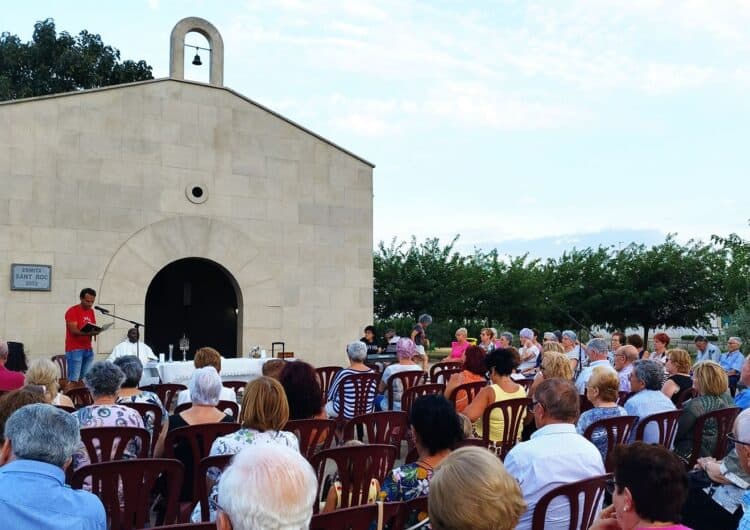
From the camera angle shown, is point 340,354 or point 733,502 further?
point 340,354

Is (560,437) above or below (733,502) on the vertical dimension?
above

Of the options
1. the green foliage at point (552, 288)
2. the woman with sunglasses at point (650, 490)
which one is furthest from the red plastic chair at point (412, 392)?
the green foliage at point (552, 288)

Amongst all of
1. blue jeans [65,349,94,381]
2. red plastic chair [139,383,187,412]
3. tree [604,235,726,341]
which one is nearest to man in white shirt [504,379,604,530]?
red plastic chair [139,383,187,412]

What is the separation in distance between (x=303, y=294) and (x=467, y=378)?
8592 mm

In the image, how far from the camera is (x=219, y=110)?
14398mm

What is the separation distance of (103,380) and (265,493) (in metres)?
2.94

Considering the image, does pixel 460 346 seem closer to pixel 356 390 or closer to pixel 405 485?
pixel 356 390

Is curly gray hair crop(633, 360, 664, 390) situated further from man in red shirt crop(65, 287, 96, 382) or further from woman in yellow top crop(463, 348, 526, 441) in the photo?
man in red shirt crop(65, 287, 96, 382)

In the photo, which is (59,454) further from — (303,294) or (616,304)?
(616,304)

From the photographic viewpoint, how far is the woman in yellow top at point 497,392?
222 inches

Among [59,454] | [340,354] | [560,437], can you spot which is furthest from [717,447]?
[340,354]

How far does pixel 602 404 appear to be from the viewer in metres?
5.10

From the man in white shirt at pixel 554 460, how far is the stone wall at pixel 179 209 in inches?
422

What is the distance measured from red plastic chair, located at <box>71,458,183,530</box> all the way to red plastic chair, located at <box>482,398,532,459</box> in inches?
110
